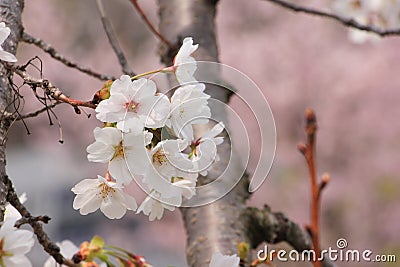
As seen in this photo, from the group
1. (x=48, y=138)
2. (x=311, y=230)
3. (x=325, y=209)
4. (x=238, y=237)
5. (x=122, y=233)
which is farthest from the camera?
(x=48, y=138)

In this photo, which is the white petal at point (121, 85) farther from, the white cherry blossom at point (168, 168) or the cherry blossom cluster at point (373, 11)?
the cherry blossom cluster at point (373, 11)

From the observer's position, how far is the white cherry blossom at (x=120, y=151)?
522 millimetres

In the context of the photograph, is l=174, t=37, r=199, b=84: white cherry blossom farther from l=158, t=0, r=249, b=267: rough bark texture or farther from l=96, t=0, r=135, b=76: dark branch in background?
l=96, t=0, r=135, b=76: dark branch in background

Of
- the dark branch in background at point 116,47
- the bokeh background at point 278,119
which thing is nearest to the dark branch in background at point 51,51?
the dark branch in background at point 116,47

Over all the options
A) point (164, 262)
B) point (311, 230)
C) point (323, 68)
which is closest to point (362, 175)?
point (323, 68)

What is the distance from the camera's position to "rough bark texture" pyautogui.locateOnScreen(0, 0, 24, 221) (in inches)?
20.3

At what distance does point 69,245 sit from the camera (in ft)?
2.56

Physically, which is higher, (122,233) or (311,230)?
(122,233)

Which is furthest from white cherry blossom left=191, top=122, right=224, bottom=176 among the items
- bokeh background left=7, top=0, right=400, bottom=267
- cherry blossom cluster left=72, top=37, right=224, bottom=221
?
bokeh background left=7, top=0, right=400, bottom=267

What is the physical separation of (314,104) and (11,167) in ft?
7.55

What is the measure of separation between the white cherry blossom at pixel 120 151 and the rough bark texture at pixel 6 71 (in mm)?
63

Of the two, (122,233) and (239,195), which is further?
(122,233)

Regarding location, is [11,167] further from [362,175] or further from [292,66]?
[362,175]

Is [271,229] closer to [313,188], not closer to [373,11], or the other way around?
[313,188]
